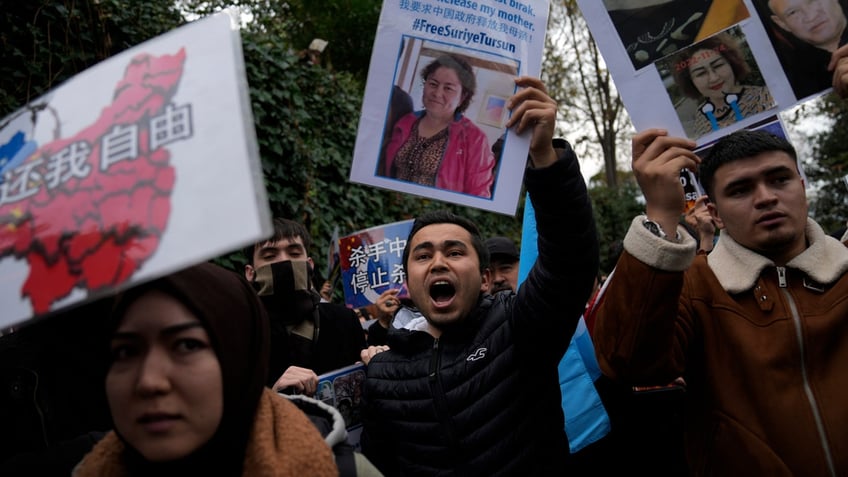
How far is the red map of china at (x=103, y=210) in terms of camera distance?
2.80 ft

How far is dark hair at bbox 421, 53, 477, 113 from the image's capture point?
1.95 meters

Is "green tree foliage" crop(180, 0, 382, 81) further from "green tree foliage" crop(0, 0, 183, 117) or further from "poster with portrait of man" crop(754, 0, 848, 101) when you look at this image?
"poster with portrait of man" crop(754, 0, 848, 101)

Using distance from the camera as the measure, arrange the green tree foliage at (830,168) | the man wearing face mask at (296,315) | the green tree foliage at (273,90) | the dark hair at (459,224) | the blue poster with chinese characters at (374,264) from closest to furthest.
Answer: the dark hair at (459,224) → the man wearing face mask at (296,315) → the blue poster with chinese characters at (374,264) → the green tree foliage at (273,90) → the green tree foliage at (830,168)

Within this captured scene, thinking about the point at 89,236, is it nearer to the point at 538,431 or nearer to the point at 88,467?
the point at 88,467

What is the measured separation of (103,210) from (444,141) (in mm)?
1253

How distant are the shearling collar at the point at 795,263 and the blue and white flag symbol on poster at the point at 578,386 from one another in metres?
0.74

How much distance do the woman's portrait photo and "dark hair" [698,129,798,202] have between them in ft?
2.37

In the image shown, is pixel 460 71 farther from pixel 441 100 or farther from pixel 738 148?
pixel 738 148

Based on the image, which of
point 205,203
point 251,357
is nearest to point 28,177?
point 205,203

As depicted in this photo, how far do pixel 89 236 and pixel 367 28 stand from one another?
1311 cm

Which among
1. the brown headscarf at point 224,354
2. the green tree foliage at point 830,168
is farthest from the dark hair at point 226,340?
the green tree foliage at point 830,168

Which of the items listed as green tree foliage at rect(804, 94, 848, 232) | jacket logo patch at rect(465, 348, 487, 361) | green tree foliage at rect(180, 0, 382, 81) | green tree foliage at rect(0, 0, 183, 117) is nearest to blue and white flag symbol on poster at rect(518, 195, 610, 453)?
jacket logo patch at rect(465, 348, 487, 361)

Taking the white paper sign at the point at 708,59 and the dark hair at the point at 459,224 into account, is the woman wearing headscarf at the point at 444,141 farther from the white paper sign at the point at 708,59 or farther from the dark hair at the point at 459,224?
the white paper sign at the point at 708,59

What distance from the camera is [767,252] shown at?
1.89 meters
